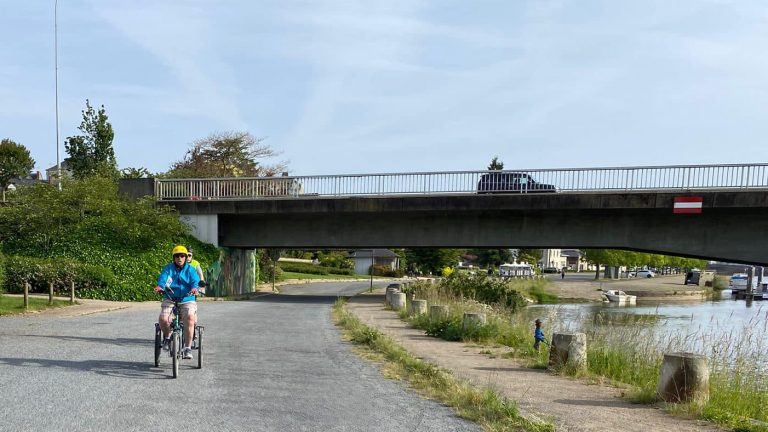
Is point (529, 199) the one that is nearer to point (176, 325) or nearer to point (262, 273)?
point (176, 325)

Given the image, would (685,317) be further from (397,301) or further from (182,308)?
(182,308)

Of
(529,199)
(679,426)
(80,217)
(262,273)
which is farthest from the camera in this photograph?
(262,273)

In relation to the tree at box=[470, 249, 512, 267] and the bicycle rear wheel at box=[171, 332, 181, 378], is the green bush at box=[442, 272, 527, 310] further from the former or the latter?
the tree at box=[470, 249, 512, 267]

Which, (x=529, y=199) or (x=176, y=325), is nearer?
(x=176, y=325)

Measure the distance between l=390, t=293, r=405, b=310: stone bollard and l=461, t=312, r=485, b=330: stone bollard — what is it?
943 cm

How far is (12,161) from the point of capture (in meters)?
71.3

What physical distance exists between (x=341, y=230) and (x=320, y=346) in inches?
768

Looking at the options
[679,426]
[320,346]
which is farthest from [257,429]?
[320,346]

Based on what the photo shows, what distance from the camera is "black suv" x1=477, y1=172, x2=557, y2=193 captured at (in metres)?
29.4

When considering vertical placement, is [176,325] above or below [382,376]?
above

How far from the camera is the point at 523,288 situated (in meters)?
55.5

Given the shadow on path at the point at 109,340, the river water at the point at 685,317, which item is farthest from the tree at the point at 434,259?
the shadow on path at the point at 109,340

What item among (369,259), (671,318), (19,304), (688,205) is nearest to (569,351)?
(19,304)

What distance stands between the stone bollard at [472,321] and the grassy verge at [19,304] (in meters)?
11.7
